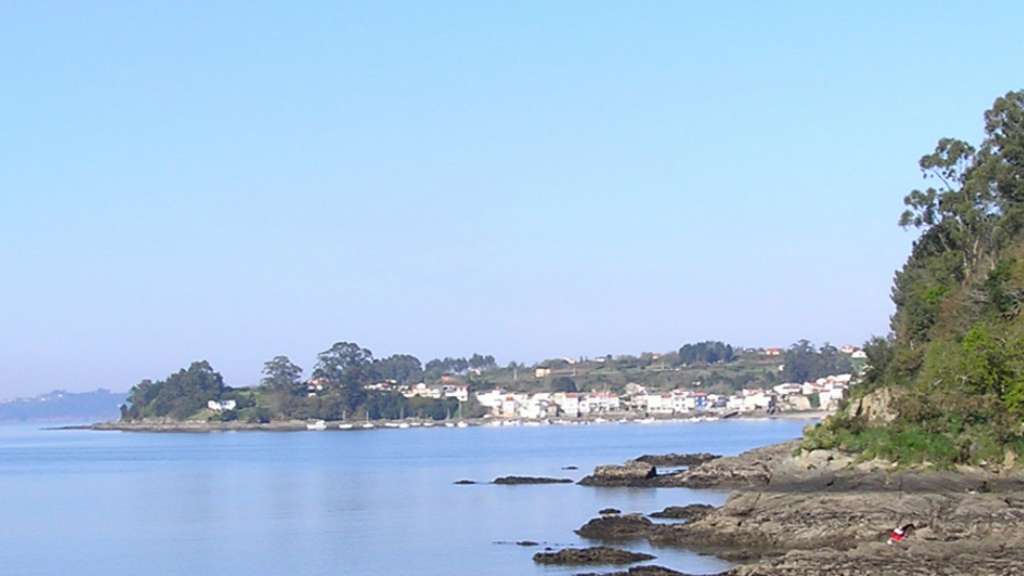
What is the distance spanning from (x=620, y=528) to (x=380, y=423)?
136562 millimetres

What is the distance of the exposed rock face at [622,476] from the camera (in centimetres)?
5312

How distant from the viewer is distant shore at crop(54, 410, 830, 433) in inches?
6407

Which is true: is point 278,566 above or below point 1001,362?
below

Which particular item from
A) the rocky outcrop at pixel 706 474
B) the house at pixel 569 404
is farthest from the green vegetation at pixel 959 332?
the house at pixel 569 404

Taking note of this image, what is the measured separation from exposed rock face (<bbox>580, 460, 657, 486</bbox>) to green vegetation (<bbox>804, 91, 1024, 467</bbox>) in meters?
10.3

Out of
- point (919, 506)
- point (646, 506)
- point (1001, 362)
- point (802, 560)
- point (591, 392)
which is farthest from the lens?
point (591, 392)

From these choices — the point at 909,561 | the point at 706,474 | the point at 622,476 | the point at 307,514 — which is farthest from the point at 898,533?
Answer: the point at 622,476

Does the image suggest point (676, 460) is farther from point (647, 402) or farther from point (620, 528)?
point (647, 402)

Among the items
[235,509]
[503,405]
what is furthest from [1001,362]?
[503,405]

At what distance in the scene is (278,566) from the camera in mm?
31609

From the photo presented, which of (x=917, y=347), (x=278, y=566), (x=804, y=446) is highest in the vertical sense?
(x=917, y=347)

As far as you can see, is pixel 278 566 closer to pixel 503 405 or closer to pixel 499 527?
pixel 499 527

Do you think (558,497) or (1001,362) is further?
(558,497)

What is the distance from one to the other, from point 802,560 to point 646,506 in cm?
1835
